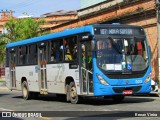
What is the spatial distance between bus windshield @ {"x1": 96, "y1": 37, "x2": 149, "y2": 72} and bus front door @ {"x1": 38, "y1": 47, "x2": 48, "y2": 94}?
4518 millimetres

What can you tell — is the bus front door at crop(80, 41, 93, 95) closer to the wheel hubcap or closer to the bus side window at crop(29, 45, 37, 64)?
the wheel hubcap

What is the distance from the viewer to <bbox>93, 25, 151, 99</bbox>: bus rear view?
1641cm

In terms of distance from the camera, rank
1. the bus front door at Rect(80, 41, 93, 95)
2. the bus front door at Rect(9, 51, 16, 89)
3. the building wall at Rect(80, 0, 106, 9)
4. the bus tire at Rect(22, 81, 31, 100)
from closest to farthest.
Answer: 1. the bus front door at Rect(80, 41, 93, 95)
2. the bus tire at Rect(22, 81, 31, 100)
3. the bus front door at Rect(9, 51, 16, 89)
4. the building wall at Rect(80, 0, 106, 9)

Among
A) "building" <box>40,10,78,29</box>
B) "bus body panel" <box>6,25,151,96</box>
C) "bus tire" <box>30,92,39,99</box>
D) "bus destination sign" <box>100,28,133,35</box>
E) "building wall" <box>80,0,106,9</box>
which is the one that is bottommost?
"bus tire" <box>30,92,39,99</box>

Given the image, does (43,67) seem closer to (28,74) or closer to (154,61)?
(28,74)

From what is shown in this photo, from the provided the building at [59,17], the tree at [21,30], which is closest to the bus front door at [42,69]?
the tree at [21,30]

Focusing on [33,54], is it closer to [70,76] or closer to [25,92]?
[25,92]

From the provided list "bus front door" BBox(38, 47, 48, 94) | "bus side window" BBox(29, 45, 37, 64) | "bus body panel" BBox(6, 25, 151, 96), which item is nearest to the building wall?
"bus body panel" BBox(6, 25, 151, 96)

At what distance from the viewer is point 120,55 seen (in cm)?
1669

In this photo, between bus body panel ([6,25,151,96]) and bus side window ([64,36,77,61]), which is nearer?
bus body panel ([6,25,151,96])

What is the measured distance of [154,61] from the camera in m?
28.1

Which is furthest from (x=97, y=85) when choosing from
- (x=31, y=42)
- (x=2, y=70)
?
(x=2, y=70)

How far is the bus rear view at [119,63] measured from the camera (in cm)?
1641

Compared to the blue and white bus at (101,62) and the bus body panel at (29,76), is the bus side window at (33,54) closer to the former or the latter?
the bus body panel at (29,76)
